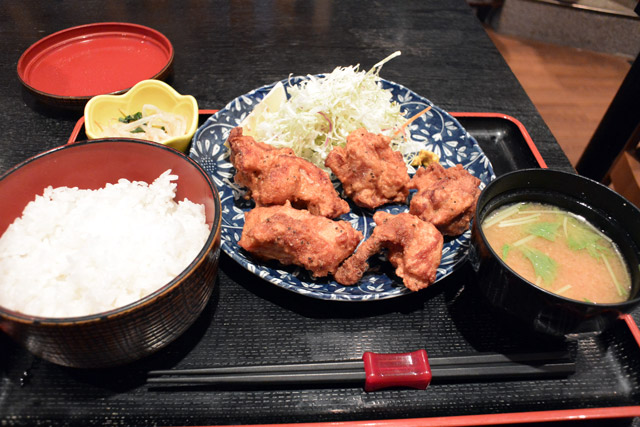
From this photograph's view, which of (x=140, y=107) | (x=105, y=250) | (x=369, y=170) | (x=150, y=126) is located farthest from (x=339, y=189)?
(x=140, y=107)

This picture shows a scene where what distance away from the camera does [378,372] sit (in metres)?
1.83

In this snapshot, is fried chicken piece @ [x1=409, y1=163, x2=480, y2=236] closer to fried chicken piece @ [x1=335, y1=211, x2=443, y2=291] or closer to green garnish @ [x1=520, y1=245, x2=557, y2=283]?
fried chicken piece @ [x1=335, y1=211, x2=443, y2=291]

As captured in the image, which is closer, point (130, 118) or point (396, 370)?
point (396, 370)

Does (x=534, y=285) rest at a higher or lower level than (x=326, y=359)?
higher

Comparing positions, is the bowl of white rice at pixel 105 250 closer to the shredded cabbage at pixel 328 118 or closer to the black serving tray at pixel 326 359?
the black serving tray at pixel 326 359

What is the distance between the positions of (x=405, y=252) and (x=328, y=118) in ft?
4.46

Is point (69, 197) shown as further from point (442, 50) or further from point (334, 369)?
point (442, 50)

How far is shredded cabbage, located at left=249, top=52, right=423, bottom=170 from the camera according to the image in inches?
120

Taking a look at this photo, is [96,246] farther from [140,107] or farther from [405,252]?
[140,107]

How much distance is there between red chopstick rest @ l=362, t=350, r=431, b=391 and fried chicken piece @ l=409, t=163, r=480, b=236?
81cm

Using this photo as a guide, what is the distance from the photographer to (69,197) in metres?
2.08

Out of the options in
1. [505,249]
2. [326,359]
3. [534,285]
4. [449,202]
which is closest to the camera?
[534,285]

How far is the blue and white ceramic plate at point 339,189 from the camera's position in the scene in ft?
7.05

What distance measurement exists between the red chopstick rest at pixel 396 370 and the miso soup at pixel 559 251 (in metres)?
0.66
